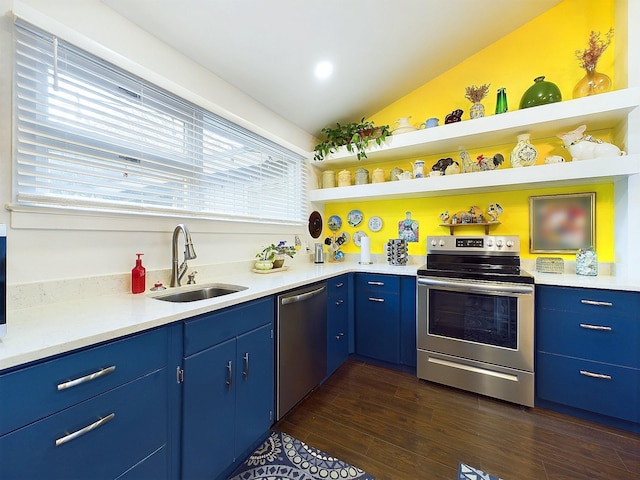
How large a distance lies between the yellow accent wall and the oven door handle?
29.3 inches

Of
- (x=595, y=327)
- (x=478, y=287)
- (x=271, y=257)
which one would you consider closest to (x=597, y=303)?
(x=595, y=327)

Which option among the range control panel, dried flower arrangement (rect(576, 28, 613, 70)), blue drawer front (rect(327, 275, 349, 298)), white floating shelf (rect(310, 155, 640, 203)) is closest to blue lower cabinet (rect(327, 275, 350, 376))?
blue drawer front (rect(327, 275, 349, 298))

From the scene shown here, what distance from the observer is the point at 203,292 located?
174 cm

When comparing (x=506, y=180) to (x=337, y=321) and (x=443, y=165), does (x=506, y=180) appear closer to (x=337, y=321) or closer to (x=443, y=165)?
(x=443, y=165)

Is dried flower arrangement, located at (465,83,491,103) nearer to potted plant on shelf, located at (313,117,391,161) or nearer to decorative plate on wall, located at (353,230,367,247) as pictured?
potted plant on shelf, located at (313,117,391,161)

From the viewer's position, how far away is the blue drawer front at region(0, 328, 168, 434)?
0.69 m

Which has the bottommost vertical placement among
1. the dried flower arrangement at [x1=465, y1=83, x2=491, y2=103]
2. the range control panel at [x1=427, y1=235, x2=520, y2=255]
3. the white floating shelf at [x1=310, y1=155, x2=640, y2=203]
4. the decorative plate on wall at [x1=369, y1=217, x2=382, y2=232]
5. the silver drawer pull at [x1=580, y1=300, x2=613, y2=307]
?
the silver drawer pull at [x1=580, y1=300, x2=613, y2=307]

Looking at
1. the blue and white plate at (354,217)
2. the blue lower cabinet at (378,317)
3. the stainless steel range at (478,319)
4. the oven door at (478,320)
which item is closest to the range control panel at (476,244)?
the stainless steel range at (478,319)

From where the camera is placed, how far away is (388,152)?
8.80 ft

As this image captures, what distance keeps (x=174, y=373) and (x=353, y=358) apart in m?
1.92

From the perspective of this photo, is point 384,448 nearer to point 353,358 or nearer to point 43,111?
point 353,358

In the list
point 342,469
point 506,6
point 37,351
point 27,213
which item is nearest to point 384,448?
point 342,469

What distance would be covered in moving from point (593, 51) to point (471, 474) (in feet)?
9.76

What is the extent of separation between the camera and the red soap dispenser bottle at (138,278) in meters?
1.44
